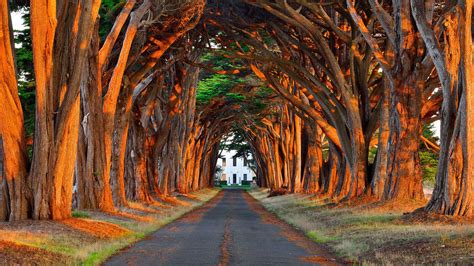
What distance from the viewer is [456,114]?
57.3 ft

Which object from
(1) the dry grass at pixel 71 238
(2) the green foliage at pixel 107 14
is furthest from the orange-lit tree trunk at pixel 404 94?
(2) the green foliage at pixel 107 14

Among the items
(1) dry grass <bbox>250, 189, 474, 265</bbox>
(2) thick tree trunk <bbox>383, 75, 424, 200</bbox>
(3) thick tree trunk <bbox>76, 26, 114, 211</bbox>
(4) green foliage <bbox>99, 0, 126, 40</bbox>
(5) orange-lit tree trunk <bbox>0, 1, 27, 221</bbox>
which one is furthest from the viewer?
(4) green foliage <bbox>99, 0, 126, 40</bbox>

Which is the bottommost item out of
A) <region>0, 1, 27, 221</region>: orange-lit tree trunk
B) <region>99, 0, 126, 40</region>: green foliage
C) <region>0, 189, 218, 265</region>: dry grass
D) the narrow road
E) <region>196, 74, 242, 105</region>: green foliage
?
the narrow road

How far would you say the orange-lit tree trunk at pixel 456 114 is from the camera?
16781 millimetres

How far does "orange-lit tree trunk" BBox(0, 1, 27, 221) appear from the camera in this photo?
16.6 meters

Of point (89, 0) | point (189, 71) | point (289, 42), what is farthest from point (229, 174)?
point (89, 0)

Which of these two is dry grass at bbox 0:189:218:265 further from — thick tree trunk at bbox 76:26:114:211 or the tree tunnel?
thick tree trunk at bbox 76:26:114:211

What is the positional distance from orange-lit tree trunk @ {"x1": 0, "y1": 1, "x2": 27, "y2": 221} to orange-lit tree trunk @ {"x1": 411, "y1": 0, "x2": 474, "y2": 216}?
9111 mm

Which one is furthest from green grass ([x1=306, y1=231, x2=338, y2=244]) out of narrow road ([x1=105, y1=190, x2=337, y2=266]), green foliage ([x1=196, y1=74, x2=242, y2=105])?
green foliage ([x1=196, y1=74, x2=242, y2=105])

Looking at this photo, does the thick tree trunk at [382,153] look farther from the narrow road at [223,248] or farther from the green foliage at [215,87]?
the green foliage at [215,87]

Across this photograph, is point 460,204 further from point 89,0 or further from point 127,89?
point 127,89

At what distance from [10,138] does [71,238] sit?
126 inches

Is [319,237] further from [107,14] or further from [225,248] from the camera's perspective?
[107,14]

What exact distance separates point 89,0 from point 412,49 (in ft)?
30.1
